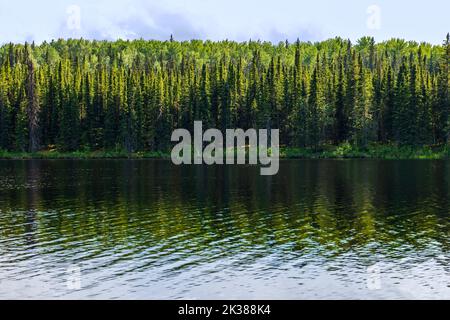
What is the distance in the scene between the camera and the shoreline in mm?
142000

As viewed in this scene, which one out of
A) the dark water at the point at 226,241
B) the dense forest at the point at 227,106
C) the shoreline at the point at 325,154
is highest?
the dense forest at the point at 227,106

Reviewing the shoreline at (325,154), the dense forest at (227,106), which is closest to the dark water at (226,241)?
the shoreline at (325,154)

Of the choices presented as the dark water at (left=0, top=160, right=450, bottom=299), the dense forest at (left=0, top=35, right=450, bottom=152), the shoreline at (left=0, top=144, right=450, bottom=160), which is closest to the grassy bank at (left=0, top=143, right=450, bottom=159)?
the shoreline at (left=0, top=144, right=450, bottom=160)

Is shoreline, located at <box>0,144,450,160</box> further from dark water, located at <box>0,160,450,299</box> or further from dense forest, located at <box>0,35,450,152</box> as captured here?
dark water, located at <box>0,160,450,299</box>

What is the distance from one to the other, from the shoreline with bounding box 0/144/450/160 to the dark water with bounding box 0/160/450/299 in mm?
66505

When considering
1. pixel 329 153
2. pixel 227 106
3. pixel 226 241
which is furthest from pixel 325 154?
pixel 226 241

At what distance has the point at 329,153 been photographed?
14838 cm

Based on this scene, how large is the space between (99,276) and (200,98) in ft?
473

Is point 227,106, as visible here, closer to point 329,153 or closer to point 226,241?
point 329,153

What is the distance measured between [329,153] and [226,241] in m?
111

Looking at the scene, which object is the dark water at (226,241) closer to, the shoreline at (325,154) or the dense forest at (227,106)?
the shoreline at (325,154)

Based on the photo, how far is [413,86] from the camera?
150 meters

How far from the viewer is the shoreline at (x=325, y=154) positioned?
466 ft
